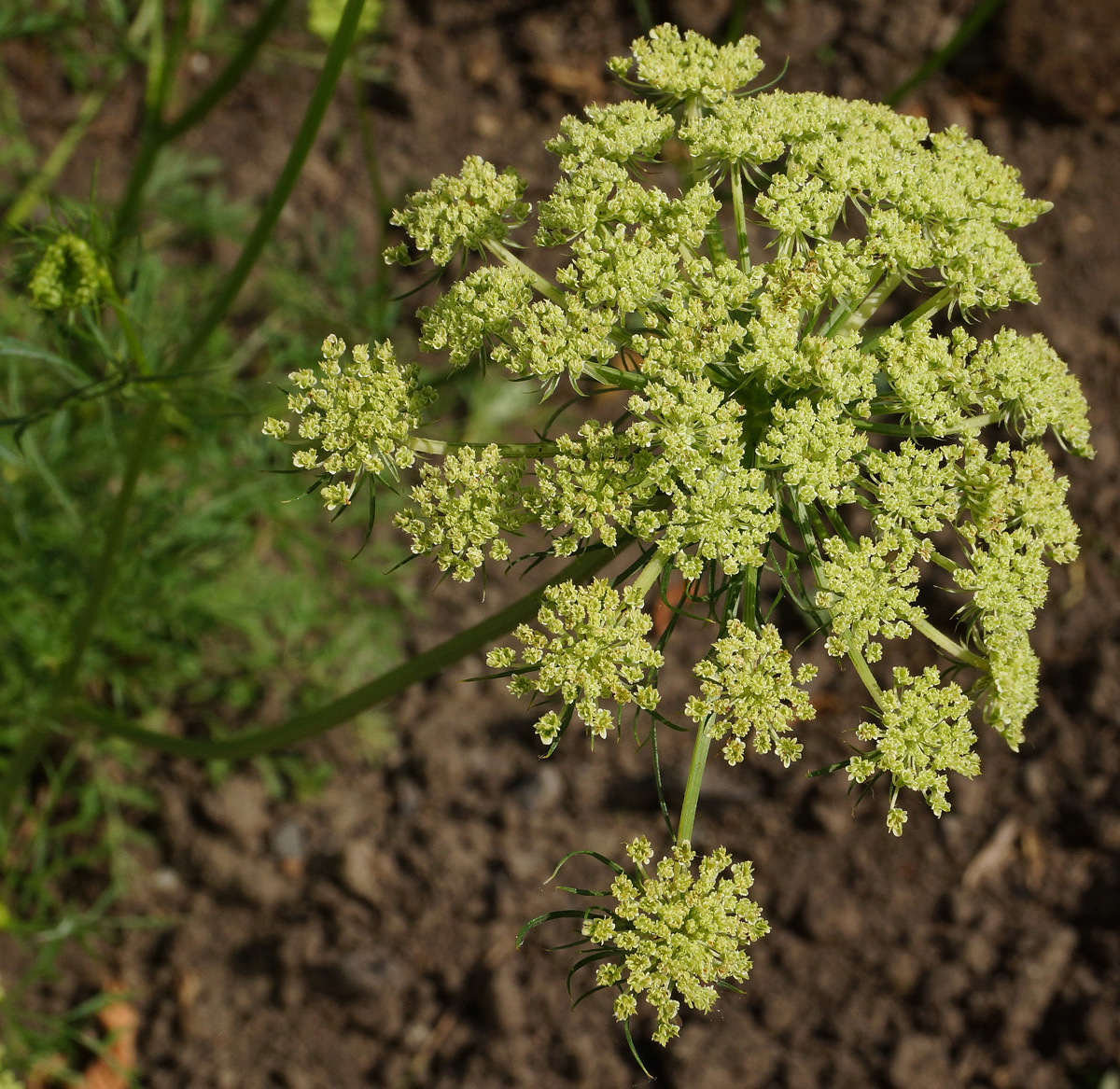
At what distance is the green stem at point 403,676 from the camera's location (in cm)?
259

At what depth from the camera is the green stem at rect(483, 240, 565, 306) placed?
8.58 ft

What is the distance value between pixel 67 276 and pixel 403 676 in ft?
5.29

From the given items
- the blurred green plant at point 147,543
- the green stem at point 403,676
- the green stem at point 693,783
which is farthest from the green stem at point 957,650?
the blurred green plant at point 147,543

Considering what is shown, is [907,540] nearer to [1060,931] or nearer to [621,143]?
[621,143]

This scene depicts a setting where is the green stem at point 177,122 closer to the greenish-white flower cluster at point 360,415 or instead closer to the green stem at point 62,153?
the greenish-white flower cluster at point 360,415

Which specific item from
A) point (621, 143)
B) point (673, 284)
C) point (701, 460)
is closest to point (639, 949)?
point (701, 460)

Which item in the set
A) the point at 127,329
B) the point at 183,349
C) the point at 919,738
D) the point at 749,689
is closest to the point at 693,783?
the point at 749,689

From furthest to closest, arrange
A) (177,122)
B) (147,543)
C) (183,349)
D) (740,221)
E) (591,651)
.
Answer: (147,543), (177,122), (183,349), (740,221), (591,651)

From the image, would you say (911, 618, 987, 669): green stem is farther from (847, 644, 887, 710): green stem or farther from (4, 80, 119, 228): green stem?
(4, 80, 119, 228): green stem

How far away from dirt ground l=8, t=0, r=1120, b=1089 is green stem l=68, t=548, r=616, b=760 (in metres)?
2.40

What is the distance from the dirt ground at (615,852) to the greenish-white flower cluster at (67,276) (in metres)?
2.97

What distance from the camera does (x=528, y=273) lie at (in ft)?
8.55

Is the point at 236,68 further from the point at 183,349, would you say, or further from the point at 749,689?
the point at 749,689

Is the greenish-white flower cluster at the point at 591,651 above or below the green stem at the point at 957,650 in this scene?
above
